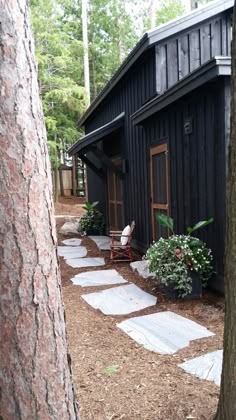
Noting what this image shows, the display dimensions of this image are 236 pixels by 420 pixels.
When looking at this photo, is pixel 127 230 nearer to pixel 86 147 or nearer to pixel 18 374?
pixel 86 147

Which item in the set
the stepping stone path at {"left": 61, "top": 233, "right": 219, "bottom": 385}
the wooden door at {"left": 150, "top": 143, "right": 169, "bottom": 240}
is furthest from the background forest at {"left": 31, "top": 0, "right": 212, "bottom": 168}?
the stepping stone path at {"left": 61, "top": 233, "right": 219, "bottom": 385}

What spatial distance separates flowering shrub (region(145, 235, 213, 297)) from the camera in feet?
12.8

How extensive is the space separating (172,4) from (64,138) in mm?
12248

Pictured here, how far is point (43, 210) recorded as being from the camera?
3.57ft

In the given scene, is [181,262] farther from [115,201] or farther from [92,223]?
[92,223]

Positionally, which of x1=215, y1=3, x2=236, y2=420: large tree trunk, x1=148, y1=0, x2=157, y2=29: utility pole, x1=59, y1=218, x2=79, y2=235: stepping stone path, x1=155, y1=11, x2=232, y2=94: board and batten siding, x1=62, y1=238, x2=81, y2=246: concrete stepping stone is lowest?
x1=62, y1=238, x2=81, y2=246: concrete stepping stone

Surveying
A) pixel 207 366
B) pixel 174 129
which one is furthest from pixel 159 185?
pixel 207 366

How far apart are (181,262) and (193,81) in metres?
→ 1.99

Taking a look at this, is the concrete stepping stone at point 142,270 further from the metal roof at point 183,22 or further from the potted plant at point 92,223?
the potted plant at point 92,223

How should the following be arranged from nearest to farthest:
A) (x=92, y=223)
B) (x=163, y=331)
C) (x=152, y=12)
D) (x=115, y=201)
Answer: (x=163, y=331) → (x=115, y=201) → (x=92, y=223) → (x=152, y=12)

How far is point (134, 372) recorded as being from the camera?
2.44 m

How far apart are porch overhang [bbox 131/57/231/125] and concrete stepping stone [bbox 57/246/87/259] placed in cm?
290

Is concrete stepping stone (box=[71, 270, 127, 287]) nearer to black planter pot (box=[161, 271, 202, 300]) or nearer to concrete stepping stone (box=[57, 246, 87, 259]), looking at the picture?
black planter pot (box=[161, 271, 202, 300])

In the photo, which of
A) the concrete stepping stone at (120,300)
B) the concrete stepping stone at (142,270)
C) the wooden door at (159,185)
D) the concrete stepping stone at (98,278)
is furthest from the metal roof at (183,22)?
the concrete stepping stone at (120,300)
